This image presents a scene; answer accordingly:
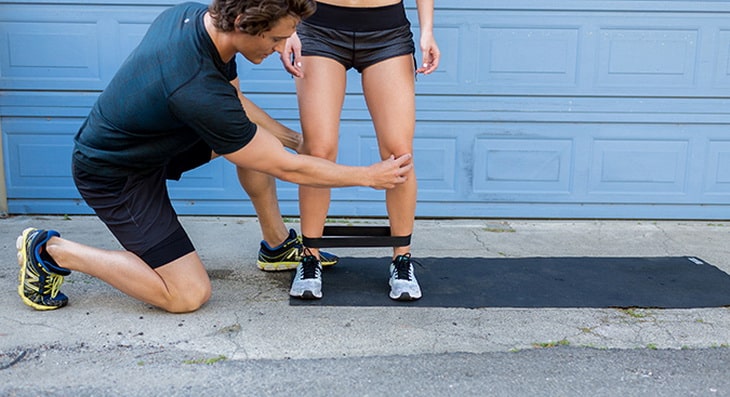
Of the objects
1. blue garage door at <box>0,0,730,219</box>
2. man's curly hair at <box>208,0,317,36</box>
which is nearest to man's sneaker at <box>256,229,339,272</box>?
blue garage door at <box>0,0,730,219</box>

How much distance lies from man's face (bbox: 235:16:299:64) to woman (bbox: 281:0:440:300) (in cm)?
40

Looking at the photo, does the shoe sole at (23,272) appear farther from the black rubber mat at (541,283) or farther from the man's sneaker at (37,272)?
the black rubber mat at (541,283)

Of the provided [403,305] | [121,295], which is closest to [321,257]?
[403,305]

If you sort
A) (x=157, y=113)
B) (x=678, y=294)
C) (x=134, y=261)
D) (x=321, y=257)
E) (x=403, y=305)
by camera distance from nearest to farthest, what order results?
(x=157, y=113)
(x=134, y=261)
(x=403, y=305)
(x=678, y=294)
(x=321, y=257)

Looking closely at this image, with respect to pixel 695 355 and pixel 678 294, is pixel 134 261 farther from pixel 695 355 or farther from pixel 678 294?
pixel 678 294

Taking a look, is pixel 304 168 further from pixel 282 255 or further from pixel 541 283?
pixel 541 283

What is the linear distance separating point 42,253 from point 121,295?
347mm

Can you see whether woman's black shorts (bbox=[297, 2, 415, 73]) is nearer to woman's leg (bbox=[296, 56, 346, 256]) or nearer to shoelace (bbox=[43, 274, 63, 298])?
woman's leg (bbox=[296, 56, 346, 256])

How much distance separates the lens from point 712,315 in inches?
98.7

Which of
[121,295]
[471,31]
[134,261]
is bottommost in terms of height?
[121,295]

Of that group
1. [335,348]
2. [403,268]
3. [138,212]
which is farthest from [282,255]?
[335,348]

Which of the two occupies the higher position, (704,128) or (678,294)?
(704,128)

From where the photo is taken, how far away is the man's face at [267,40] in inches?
76.5

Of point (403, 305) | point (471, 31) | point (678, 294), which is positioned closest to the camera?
point (403, 305)
